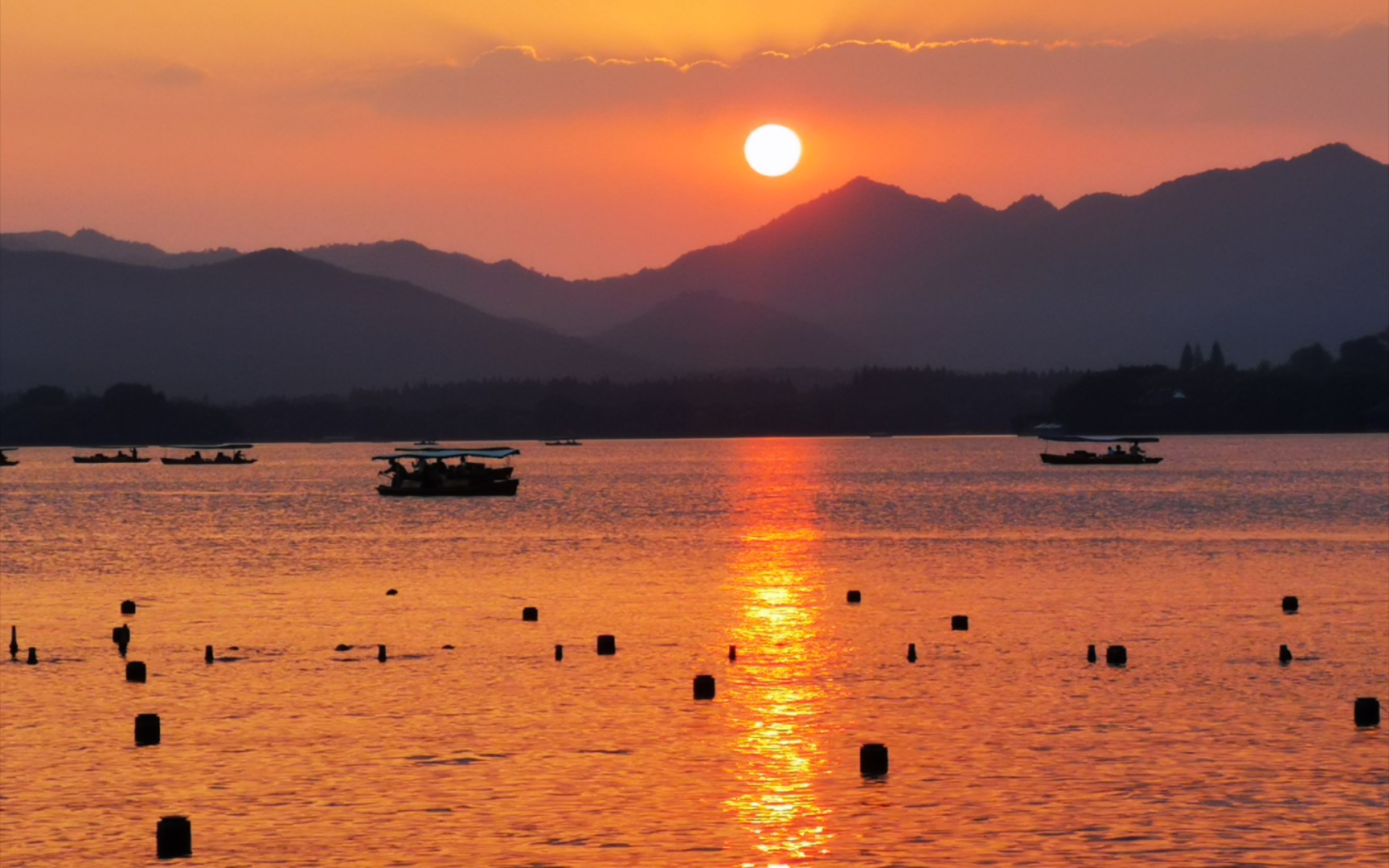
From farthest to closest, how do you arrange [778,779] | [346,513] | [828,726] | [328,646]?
[346,513], [328,646], [828,726], [778,779]

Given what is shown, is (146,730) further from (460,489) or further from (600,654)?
(460,489)

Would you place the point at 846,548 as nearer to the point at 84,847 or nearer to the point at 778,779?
the point at 778,779

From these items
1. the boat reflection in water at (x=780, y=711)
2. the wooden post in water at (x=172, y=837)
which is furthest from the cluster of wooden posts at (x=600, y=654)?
the boat reflection in water at (x=780, y=711)

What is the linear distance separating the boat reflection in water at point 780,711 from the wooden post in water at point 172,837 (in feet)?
32.0

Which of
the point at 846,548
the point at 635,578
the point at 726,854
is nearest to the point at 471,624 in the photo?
the point at 635,578

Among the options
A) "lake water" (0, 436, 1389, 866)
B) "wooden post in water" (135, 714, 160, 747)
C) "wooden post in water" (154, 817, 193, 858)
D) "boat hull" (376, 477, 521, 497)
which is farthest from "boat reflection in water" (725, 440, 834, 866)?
"boat hull" (376, 477, 521, 497)

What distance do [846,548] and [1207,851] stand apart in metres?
88.1

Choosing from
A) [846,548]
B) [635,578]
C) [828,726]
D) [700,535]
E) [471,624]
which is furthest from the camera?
[700,535]

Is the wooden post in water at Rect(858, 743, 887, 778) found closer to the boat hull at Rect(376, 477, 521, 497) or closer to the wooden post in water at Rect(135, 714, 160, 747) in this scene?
the wooden post in water at Rect(135, 714, 160, 747)

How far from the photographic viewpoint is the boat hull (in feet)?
633

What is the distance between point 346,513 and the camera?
173500 millimetres

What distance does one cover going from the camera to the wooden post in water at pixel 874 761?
38500mm

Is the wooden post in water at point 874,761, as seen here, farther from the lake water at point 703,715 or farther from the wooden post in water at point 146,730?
the wooden post in water at point 146,730

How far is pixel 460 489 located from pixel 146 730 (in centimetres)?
15334
